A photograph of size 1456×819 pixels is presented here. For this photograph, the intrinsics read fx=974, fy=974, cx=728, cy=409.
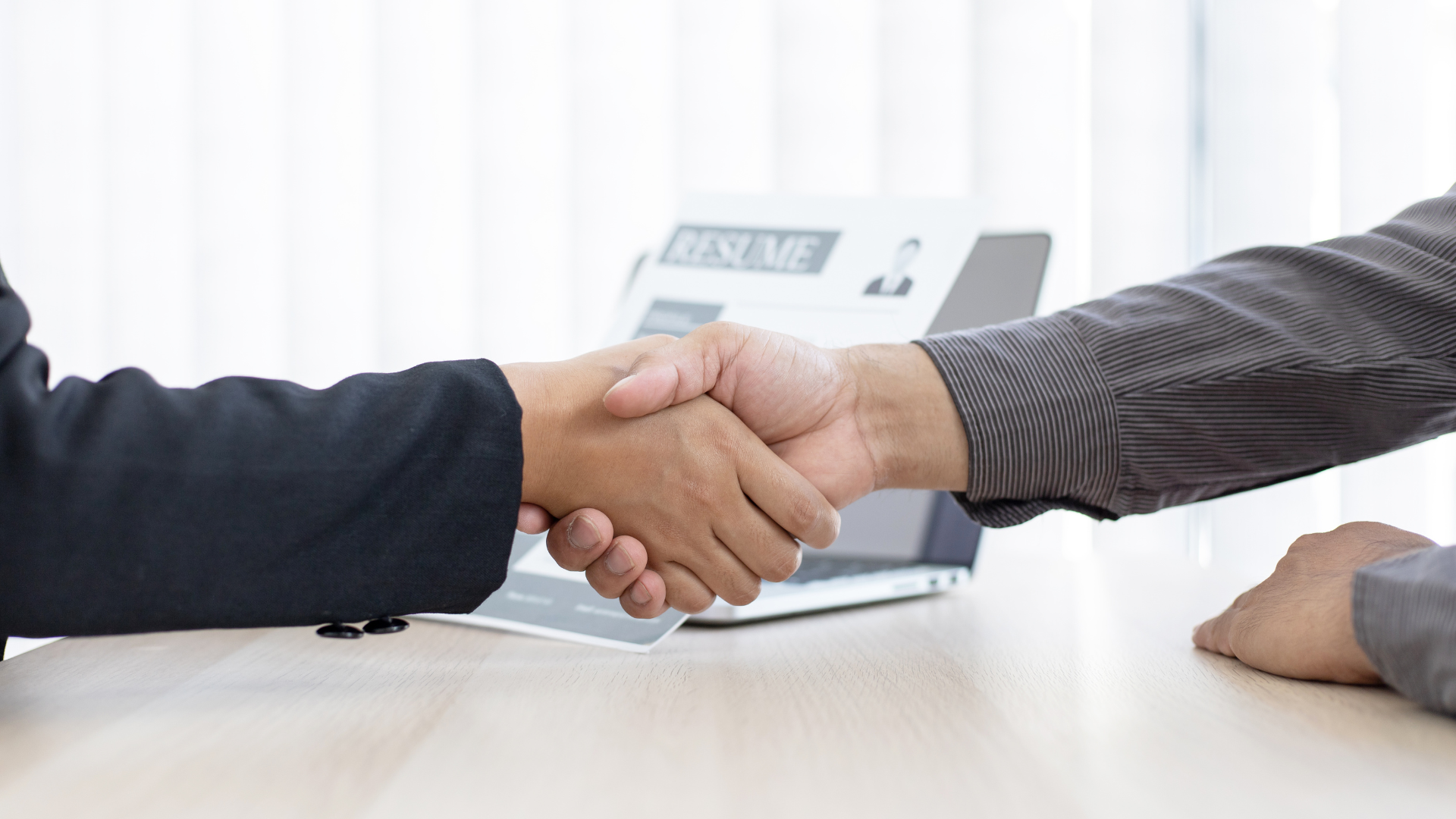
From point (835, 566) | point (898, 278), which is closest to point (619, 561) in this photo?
point (835, 566)

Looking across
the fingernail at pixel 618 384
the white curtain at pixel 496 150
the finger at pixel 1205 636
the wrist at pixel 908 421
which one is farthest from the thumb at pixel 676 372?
the white curtain at pixel 496 150

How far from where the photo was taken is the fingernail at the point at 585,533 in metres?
0.62

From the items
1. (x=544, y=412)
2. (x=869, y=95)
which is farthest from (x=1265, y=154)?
(x=544, y=412)

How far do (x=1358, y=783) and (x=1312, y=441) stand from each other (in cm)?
33

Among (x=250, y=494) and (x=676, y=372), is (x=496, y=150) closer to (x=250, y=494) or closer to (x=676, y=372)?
(x=676, y=372)

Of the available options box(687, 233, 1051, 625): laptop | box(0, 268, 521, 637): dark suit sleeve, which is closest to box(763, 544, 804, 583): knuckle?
box(687, 233, 1051, 625): laptop

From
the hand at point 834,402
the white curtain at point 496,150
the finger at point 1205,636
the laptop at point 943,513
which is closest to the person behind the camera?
the finger at point 1205,636

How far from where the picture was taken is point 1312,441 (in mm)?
609

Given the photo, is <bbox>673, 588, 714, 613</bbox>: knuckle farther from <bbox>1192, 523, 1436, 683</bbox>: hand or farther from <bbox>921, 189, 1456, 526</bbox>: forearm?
<bbox>1192, 523, 1436, 683</bbox>: hand

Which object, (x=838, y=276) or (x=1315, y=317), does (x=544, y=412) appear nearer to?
(x=838, y=276)

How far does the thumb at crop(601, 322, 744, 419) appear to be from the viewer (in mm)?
610

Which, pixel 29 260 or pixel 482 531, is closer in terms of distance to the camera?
pixel 482 531

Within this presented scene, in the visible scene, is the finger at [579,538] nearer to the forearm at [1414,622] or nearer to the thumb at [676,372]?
the thumb at [676,372]

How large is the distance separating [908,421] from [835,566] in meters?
0.16
